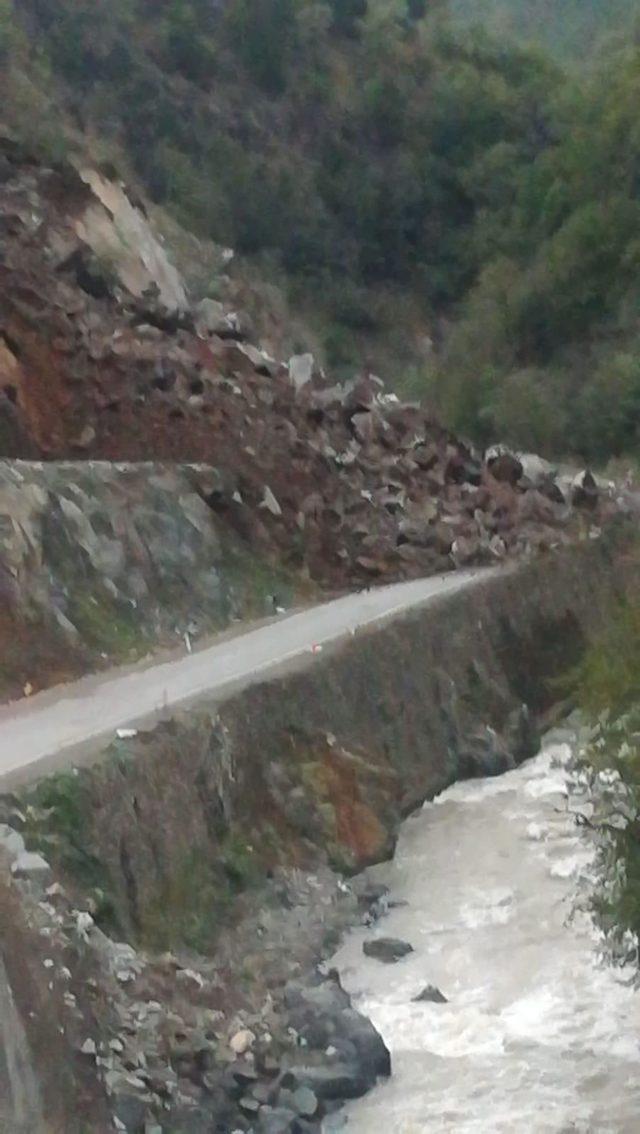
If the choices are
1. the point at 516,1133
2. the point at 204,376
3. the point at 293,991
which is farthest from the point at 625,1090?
the point at 204,376

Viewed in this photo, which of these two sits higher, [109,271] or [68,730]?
[68,730]

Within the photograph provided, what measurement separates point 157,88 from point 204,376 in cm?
3148

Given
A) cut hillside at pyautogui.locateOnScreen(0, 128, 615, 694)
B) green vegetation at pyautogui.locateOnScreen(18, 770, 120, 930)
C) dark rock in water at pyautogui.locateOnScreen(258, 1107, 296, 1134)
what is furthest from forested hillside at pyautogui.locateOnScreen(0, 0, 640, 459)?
dark rock in water at pyautogui.locateOnScreen(258, 1107, 296, 1134)

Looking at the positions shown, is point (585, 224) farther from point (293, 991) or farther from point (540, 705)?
point (293, 991)

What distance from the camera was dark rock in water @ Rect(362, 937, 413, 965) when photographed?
1329 cm

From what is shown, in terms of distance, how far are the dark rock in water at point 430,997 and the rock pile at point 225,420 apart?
A: 10.7 meters

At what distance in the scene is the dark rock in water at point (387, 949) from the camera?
1329 cm

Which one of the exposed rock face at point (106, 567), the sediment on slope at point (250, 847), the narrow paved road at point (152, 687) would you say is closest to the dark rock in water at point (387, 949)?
the sediment on slope at point (250, 847)

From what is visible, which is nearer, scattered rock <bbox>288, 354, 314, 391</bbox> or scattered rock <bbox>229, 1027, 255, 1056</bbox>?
scattered rock <bbox>229, 1027, 255, 1056</bbox>

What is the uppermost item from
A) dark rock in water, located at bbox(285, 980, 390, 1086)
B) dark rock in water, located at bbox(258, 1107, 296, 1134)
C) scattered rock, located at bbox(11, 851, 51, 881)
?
scattered rock, located at bbox(11, 851, 51, 881)

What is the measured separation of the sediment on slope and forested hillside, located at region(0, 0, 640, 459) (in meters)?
23.6

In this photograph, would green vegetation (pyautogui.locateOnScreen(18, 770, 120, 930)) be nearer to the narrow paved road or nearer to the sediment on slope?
the sediment on slope

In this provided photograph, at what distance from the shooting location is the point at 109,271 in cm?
2675

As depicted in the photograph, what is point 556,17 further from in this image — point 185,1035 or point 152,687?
point 185,1035
